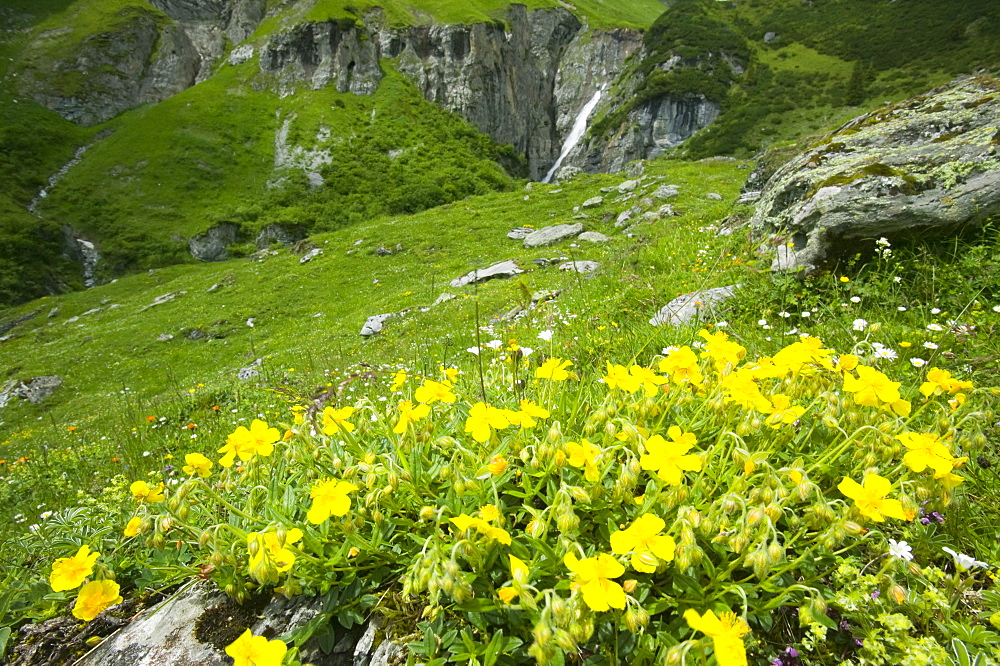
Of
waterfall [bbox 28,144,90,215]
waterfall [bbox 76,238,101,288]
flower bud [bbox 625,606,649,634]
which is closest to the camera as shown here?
flower bud [bbox 625,606,649,634]

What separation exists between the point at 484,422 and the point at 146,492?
4.67 ft

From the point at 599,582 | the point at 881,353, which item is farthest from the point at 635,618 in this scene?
the point at 881,353

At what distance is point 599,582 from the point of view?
1.23 metres

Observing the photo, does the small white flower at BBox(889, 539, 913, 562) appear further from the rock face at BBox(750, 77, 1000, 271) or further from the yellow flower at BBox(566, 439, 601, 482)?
the rock face at BBox(750, 77, 1000, 271)

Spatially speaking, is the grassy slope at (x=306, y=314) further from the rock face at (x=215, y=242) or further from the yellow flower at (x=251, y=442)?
the rock face at (x=215, y=242)

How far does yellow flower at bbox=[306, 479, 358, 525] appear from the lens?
1446 mm

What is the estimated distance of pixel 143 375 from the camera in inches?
703

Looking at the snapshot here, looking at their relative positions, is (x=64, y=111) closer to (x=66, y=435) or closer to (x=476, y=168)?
(x=476, y=168)

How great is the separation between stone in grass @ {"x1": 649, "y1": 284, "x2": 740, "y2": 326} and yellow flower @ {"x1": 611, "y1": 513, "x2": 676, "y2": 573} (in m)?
3.76

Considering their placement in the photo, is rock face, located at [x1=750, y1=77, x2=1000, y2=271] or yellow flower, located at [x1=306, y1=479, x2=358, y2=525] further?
rock face, located at [x1=750, y1=77, x2=1000, y2=271]

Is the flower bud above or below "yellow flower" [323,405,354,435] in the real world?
below

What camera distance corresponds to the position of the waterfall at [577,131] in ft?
284

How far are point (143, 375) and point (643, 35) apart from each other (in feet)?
356

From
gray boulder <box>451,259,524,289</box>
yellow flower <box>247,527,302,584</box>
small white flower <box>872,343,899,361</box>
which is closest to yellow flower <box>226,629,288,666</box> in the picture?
yellow flower <box>247,527,302,584</box>
